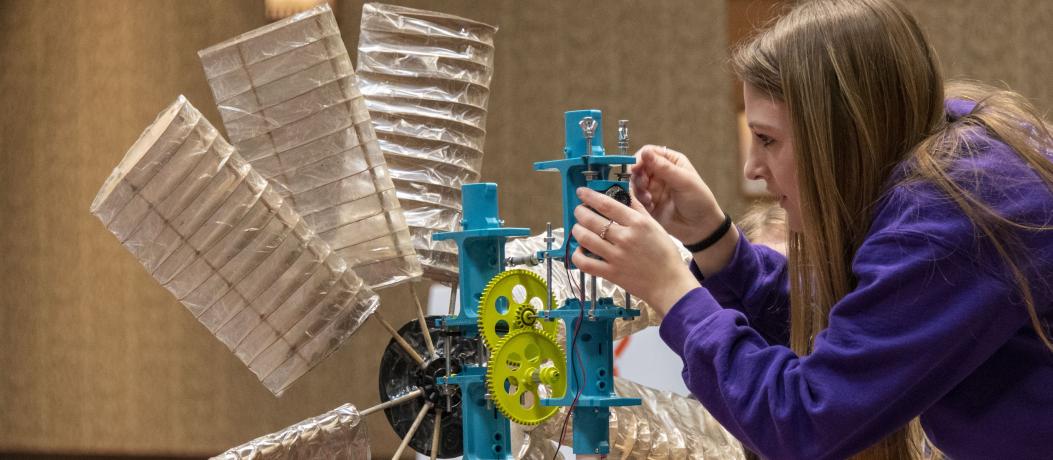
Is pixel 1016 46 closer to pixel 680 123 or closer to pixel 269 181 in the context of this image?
pixel 680 123

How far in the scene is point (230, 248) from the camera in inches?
46.6

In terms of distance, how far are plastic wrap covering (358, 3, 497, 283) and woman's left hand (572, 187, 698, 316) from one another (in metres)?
0.35

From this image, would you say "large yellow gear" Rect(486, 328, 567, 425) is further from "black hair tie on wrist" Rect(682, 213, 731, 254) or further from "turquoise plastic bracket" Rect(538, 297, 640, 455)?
"black hair tie on wrist" Rect(682, 213, 731, 254)

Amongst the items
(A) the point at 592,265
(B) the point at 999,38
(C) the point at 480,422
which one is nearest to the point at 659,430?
(C) the point at 480,422

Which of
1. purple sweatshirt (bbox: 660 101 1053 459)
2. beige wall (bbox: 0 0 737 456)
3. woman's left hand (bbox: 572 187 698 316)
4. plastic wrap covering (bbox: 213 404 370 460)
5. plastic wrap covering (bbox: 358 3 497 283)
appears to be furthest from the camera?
beige wall (bbox: 0 0 737 456)

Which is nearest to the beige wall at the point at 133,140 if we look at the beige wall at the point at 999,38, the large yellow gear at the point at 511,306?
the beige wall at the point at 999,38

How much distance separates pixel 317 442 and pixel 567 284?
0.35 meters

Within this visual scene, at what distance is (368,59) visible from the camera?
1374 mm

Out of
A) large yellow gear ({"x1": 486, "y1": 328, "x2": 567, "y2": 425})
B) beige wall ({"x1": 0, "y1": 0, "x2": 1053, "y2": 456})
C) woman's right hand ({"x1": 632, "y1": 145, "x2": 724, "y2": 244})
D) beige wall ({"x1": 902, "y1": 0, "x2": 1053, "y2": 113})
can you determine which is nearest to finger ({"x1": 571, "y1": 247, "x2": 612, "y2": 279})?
large yellow gear ({"x1": 486, "y1": 328, "x2": 567, "y2": 425})

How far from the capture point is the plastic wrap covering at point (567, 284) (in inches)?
47.6

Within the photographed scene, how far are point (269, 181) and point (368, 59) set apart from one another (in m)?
0.22

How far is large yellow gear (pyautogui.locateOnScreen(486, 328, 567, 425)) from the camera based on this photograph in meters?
1.12

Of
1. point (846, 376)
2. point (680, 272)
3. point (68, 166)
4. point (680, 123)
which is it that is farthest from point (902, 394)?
point (68, 166)

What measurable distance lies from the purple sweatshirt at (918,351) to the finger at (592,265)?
0.10 m
